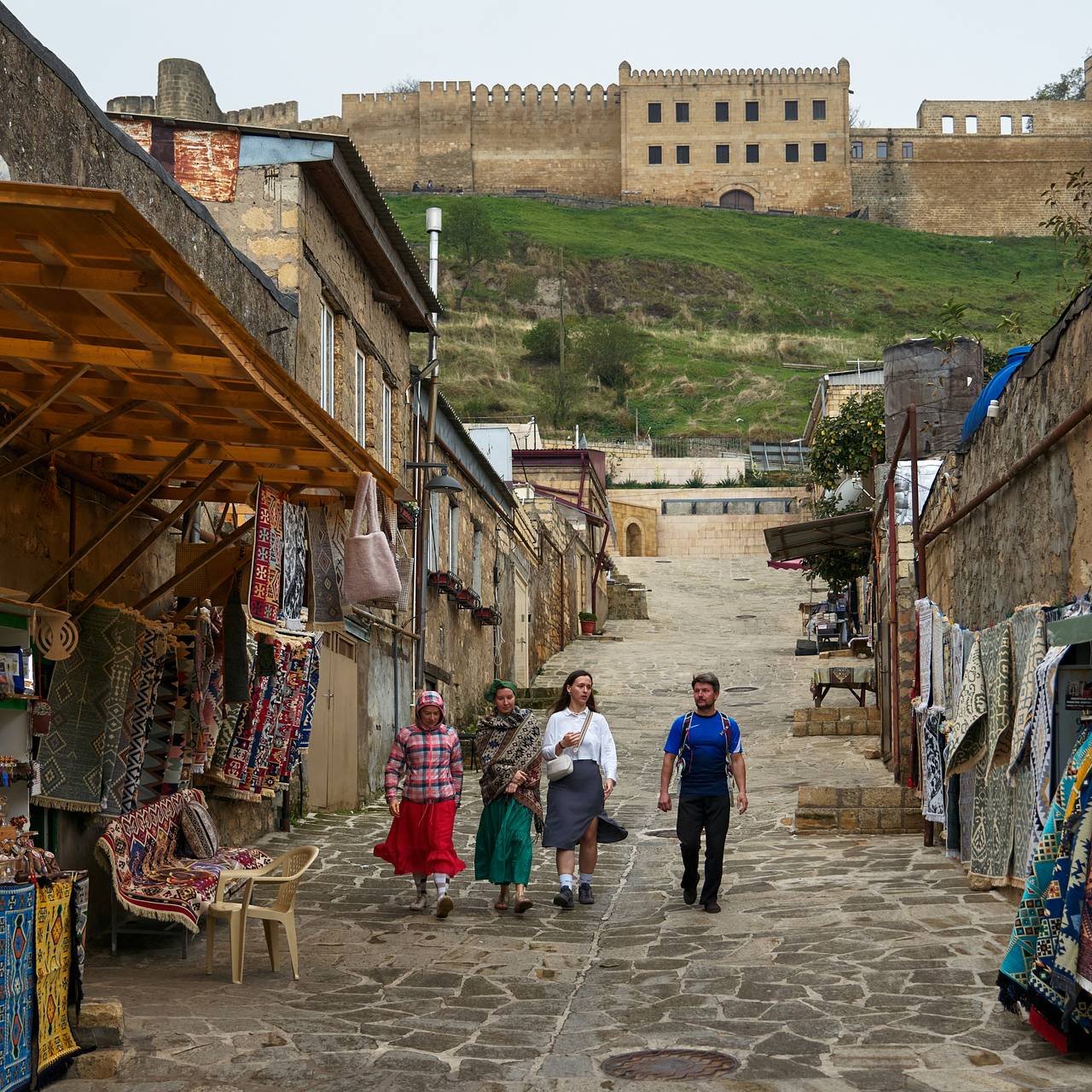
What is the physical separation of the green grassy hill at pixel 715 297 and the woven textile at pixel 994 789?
51.7m

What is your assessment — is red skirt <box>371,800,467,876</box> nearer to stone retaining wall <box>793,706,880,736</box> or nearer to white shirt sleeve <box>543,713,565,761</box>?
white shirt sleeve <box>543,713,565,761</box>

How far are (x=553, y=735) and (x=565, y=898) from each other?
96 centimetres

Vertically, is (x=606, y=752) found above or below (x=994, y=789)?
above

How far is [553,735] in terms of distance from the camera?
9.11 metres

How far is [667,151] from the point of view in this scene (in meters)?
91.2

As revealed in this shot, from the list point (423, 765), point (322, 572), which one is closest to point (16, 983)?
point (322, 572)

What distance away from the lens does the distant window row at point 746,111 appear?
297 ft

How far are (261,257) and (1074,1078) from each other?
863 centimetres

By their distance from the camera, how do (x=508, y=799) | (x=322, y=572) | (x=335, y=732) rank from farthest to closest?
(x=335, y=732)
(x=508, y=799)
(x=322, y=572)

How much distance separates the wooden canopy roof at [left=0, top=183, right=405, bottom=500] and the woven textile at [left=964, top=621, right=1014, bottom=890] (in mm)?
3422

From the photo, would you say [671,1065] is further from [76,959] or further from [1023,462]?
[1023,462]

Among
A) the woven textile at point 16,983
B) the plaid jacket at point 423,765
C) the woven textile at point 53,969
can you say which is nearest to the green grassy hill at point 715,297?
the plaid jacket at point 423,765

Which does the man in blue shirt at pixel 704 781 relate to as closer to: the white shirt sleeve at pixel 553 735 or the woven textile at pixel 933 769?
the white shirt sleeve at pixel 553 735

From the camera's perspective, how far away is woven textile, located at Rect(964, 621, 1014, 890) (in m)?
7.72
